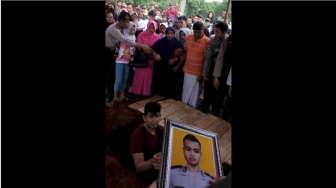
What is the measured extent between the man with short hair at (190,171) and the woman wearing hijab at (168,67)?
2.24 metres

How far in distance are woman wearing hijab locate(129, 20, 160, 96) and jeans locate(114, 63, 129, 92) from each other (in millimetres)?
127

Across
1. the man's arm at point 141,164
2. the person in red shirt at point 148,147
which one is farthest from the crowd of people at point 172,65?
the man's arm at point 141,164

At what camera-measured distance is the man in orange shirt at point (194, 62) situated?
3260mm

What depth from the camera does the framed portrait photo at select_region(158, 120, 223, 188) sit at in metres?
1.22

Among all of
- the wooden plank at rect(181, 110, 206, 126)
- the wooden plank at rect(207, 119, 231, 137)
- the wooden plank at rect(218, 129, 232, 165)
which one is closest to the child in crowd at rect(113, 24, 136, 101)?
the wooden plank at rect(181, 110, 206, 126)

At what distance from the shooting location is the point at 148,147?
1925mm

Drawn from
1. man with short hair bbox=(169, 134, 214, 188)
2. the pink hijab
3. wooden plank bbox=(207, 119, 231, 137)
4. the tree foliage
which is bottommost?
wooden plank bbox=(207, 119, 231, 137)

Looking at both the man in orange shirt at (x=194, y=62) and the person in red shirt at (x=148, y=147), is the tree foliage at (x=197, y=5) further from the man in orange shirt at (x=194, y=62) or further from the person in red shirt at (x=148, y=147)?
the person in red shirt at (x=148, y=147)

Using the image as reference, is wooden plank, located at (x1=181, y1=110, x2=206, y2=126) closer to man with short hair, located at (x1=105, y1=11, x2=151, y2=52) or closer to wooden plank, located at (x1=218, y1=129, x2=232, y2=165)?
wooden plank, located at (x1=218, y1=129, x2=232, y2=165)

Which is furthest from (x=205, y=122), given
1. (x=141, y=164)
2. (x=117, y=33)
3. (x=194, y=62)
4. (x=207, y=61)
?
(x=117, y=33)
